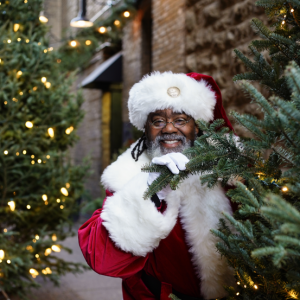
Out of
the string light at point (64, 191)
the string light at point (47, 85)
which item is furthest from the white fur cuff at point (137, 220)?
the string light at point (47, 85)

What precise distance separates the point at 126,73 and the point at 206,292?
726cm

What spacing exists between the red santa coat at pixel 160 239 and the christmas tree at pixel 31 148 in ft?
7.15

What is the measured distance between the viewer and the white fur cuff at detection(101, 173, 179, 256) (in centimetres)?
176

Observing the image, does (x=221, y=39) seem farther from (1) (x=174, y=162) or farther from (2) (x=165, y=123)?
(1) (x=174, y=162)

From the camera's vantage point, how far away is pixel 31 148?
157 inches

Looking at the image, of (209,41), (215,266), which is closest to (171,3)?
(209,41)

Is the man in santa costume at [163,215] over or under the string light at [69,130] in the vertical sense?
under

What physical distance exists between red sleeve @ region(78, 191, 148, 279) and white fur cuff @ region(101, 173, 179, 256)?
5cm

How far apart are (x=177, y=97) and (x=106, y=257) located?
1.00m

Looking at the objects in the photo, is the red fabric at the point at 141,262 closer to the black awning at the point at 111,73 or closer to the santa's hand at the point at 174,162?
the santa's hand at the point at 174,162

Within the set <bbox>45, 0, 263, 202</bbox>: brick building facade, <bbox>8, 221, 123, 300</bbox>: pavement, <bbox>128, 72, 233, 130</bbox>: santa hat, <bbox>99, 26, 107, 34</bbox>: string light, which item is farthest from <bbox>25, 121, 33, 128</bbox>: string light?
<bbox>99, 26, 107, 34</bbox>: string light

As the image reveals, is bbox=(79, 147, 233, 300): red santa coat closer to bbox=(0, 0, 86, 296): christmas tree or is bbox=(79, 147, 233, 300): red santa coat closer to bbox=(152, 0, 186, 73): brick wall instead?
bbox=(0, 0, 86, 296): christmas tree

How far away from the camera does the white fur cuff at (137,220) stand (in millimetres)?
1760

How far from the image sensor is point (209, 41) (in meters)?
5.14
